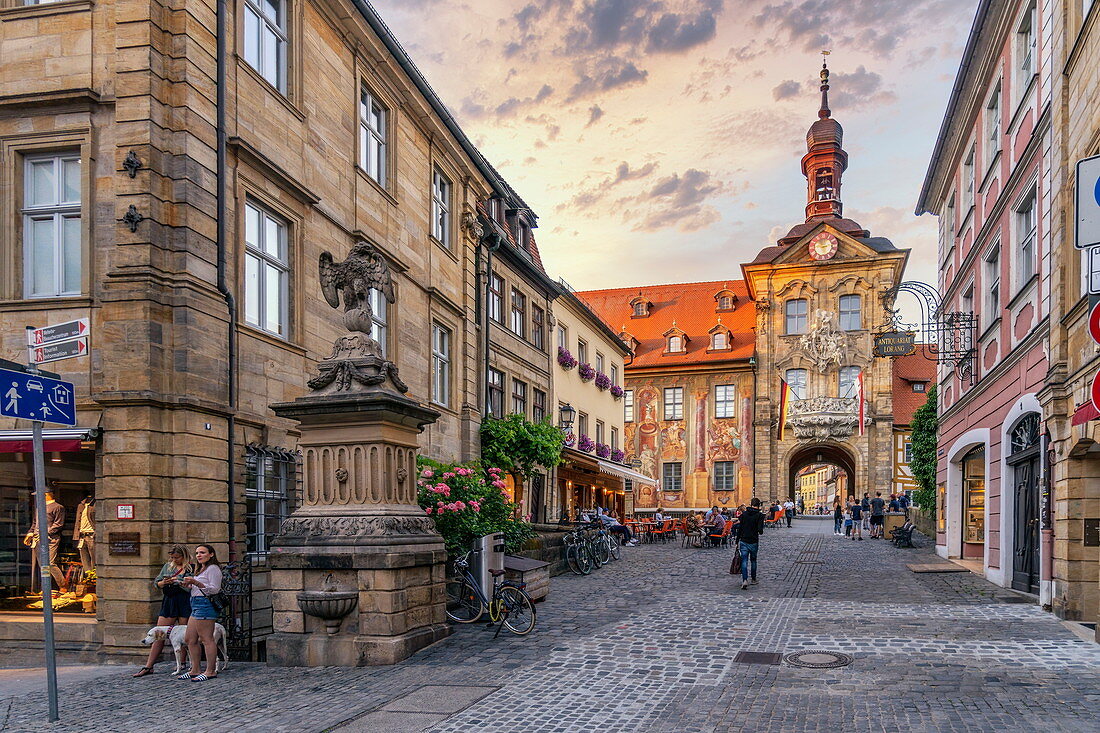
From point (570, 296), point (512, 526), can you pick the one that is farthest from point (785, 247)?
point (512, 526)

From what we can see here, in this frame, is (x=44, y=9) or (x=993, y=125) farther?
(x=993, y=125)

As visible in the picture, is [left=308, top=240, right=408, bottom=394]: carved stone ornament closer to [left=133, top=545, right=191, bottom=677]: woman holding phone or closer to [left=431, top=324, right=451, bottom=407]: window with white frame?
[left=133, top=545, right=191, bottom=677]: woman holding phone

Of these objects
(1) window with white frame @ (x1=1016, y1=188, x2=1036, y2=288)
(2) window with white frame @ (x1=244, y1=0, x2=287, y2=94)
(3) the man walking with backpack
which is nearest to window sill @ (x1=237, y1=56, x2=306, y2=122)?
(2) window with white frame @ (x1=244, y1=0, x2=287, y2=94)

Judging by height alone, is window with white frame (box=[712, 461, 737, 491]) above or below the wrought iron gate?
below

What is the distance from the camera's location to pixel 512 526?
53.5 ft

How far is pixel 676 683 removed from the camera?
882 cm

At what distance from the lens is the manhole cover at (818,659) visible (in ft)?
31.4

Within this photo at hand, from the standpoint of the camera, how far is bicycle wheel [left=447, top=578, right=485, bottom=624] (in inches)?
487

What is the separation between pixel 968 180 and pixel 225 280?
1786cm

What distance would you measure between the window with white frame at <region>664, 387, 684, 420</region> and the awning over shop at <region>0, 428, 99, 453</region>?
4650 cm

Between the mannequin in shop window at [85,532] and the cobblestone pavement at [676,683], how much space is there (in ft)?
6.35

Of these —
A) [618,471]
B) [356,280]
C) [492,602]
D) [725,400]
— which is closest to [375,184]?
[356,280]

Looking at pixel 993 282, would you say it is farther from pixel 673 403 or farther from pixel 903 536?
pixel 673 403

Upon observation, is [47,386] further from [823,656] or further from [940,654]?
[940,654]
